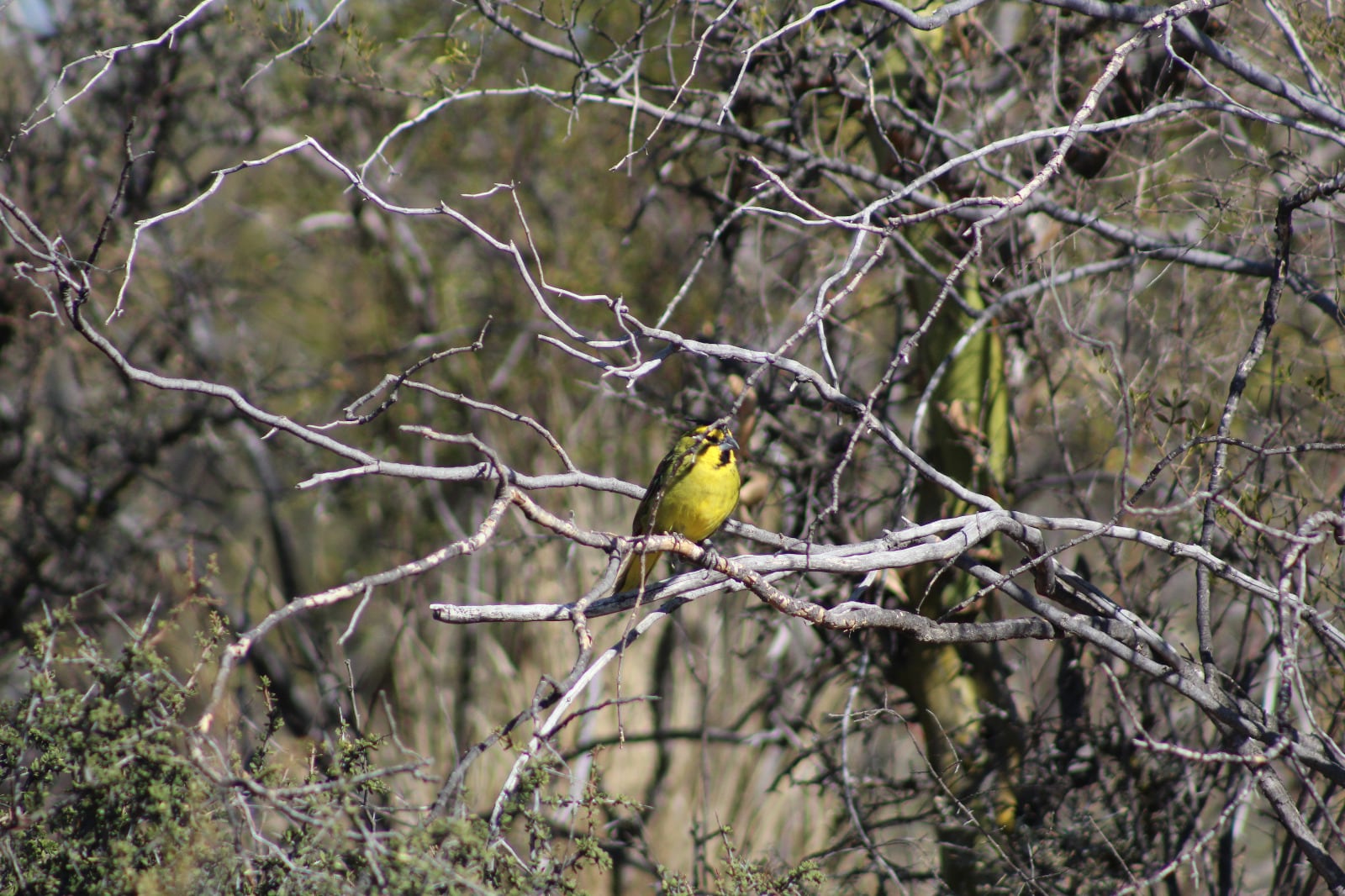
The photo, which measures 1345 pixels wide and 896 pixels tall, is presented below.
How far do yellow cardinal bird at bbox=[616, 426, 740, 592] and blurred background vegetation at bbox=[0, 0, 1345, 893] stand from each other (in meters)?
0.22

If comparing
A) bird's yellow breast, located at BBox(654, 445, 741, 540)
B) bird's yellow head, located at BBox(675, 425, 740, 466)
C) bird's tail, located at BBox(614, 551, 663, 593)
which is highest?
bird's yellow head, located at BBox(675, 425, 740, 466)

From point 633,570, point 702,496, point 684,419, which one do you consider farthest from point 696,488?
point 684,419

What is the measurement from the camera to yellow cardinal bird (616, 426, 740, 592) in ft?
14.7

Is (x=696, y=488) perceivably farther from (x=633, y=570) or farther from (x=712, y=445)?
(x=633, y=570)

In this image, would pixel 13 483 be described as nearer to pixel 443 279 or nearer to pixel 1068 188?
pixel 443 279

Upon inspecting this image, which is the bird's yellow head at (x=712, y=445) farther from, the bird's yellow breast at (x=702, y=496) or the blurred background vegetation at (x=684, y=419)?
the blurred background vegetation at (x=684, y=419)

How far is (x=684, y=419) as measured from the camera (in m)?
5.47

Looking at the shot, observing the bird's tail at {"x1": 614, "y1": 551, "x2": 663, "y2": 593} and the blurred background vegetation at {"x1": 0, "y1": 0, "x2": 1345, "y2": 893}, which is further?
the bird's tail at {"x1": 614, "y1": 551, "x2": 663, "y2": 593}

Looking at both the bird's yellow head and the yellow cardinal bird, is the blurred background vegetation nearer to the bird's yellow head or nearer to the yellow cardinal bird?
the yellow cardinal bird

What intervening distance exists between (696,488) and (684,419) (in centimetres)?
103

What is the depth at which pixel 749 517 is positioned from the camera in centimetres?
575

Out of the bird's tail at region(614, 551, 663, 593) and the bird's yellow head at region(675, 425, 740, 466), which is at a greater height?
the bird's yellow head at region(675, 425, 740, 466)

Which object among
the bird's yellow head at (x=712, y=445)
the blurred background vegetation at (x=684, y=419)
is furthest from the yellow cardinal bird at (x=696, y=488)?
the blurred background vegetation at (x=684, y=419)

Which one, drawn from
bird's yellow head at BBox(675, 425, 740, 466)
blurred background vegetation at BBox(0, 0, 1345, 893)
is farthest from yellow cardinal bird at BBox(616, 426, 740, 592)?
blurred background vegetation at BBox(0, 0, 1345, 893)
